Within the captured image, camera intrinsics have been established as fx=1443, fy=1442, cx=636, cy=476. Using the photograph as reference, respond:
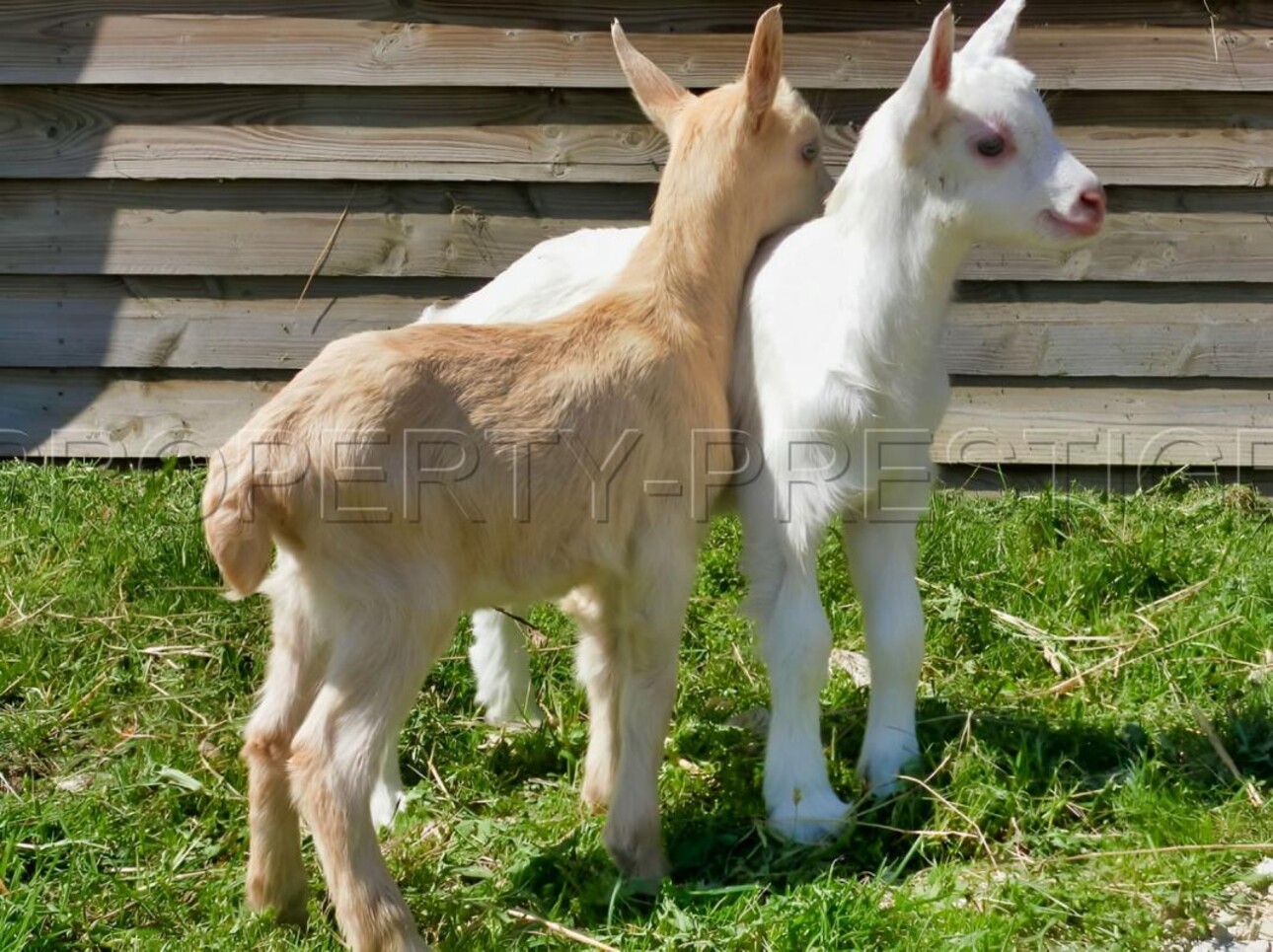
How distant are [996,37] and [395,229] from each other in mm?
3096

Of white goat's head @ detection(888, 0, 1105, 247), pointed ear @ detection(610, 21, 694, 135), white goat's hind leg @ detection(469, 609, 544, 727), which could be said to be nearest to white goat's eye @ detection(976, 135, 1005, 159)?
white goat's head @ detection(888, 0, 1105, 247)

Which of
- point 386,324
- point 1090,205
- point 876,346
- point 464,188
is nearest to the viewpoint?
point 1090,205

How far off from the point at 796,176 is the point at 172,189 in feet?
10.9

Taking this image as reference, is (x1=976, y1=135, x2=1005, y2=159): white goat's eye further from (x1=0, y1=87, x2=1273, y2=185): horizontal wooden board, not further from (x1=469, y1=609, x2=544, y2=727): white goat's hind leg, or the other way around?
(x1=0, y1=87, x2=1273, y2=185): horizontal wooden board

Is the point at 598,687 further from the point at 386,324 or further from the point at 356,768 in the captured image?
the point at 386,324

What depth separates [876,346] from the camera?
148 inches

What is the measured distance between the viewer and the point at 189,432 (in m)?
6.49

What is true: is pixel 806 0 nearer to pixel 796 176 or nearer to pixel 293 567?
pixel 796 176

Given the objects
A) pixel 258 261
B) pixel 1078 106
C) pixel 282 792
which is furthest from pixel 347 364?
pixel 1078 106

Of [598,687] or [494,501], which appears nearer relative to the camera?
[494,501]

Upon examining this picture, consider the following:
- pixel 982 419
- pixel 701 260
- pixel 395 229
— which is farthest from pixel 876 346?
pixel 395 229

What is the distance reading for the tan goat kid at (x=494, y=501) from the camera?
320cm

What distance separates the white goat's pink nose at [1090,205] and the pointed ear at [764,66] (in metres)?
0.87

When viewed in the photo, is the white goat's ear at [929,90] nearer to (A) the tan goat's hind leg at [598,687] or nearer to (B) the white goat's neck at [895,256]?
(B) the white goat's neck at [895,256]
